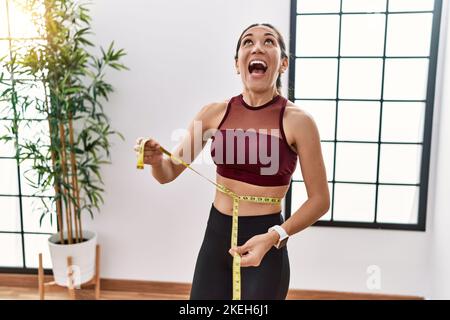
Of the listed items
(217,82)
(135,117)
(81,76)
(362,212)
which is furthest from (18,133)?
(362,212)

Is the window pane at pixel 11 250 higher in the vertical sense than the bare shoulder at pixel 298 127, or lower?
lower

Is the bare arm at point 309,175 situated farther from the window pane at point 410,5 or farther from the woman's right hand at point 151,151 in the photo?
the window pane at point 410,5

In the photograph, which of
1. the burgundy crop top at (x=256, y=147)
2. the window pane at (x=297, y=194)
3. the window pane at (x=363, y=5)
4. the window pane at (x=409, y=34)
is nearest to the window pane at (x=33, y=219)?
the window pane at (x=297, y=194)

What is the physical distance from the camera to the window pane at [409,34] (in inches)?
114

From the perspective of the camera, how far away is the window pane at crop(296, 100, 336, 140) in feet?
10.1

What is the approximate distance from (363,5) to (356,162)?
1.05 metres

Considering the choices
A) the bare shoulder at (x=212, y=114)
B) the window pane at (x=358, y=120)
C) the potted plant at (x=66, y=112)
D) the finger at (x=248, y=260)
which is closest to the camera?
the finger at (x=248, y=260)

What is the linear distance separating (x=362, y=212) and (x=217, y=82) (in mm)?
1371

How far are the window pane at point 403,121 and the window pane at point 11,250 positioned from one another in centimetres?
286

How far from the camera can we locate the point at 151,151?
1.60m

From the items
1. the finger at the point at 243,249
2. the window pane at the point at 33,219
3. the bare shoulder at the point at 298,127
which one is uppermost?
the bare shoulder at the point at 298,127

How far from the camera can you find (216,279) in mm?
1584

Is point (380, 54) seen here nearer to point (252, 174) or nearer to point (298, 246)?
point (298, 246)
